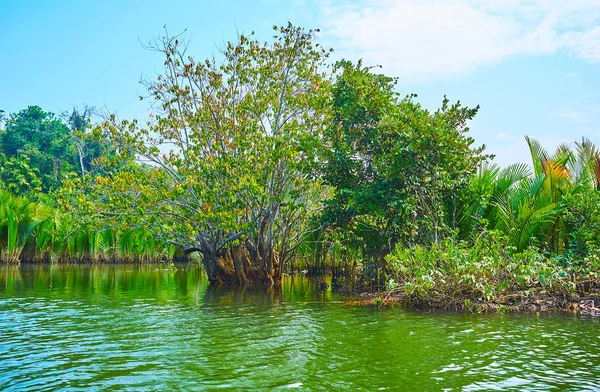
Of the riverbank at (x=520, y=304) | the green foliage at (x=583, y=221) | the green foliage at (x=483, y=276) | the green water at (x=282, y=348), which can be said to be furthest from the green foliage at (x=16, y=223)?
the green foliage at (x=583, y=221)

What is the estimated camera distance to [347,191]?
46.3ft

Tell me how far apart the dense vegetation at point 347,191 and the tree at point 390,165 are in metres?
0.04

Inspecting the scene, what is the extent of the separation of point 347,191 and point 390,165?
124 centimetres

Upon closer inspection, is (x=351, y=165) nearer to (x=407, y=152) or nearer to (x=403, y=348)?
(x=407, y=152)

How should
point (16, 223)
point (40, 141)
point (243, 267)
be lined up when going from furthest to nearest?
point (40, 141) → point (16, 223) → point (243, 267)

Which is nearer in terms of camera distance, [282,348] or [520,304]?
[282,348]

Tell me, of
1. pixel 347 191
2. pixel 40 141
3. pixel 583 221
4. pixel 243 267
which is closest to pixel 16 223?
pixel 243 267

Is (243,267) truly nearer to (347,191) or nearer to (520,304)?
(347,191)

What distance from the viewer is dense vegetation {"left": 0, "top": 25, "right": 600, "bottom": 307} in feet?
39.5

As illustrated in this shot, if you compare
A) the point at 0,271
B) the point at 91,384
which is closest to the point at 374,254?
the point at 91,384

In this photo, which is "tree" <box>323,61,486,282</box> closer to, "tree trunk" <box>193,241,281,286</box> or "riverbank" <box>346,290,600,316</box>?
"riverbank" <box>346,290,600,316</box>

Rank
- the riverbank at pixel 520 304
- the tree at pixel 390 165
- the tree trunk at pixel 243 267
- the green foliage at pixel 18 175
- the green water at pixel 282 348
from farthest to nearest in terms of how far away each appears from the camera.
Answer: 1. the green foliage at pixel 18 175
2. the tree trunk at pixel 243 267
3. the tree at pixel 390 165
4. the riverbank at pixel 520 304
5. the green water at pixel 282 348

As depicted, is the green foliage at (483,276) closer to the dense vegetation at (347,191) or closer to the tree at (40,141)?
the dense vegetation at (347,191)

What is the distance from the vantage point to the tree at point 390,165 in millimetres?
13430
